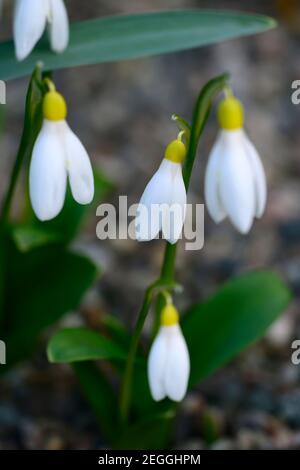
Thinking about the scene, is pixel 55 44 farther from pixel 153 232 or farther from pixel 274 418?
pixel 274 418

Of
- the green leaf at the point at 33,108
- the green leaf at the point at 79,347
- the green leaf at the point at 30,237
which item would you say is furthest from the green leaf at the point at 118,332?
the green leaf at the point at 33,108

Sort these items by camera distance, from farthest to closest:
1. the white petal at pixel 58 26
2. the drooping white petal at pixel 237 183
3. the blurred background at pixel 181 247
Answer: the blurred background at pixel 181 247
the white petal at pixel 58 26
the drooping white petal at pixel 237 183

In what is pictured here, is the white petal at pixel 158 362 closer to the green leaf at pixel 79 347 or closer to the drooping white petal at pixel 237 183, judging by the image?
the green leaf at pixel 79 347

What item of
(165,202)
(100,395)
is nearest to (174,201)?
(165,202)

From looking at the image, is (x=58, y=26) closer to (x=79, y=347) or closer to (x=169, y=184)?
(x=169, y=184)

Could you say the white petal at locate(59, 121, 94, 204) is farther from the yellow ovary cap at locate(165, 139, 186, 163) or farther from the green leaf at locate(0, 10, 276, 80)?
the green leaf at locate(0, 10, 276, 80)

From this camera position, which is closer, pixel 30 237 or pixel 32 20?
pixel 32 20
